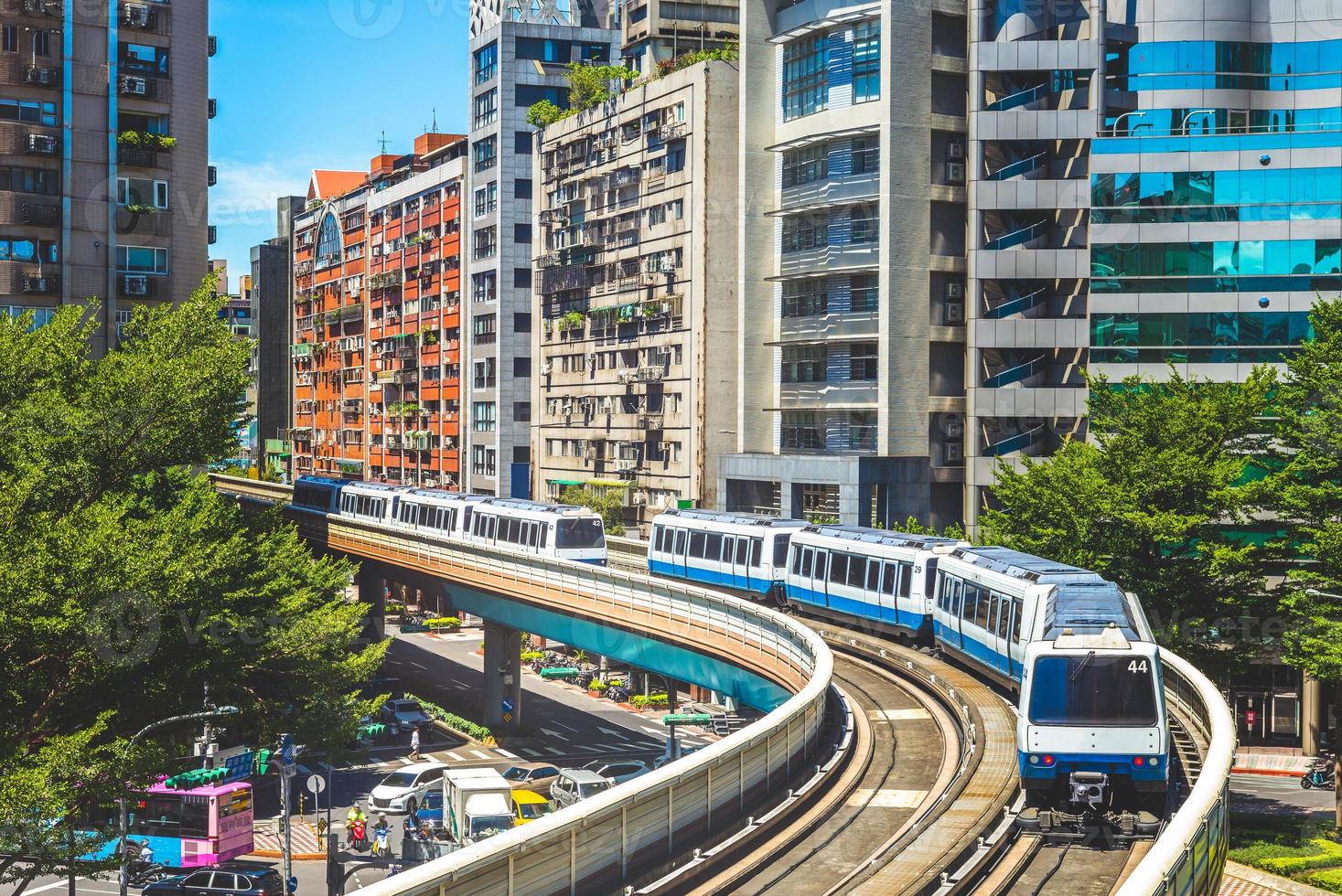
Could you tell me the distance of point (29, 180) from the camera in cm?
6375

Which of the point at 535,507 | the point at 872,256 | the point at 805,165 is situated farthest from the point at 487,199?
the point at 535,507

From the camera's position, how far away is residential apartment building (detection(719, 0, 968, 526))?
68875 mm

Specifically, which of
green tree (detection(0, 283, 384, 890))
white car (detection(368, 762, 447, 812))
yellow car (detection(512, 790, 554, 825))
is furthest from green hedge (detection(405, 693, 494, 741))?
green tree (detection(0, 283, 384, 890))

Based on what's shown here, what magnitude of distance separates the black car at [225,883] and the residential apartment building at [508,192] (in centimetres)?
6796

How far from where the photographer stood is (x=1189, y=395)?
48.0 m

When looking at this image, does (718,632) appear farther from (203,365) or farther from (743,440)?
(743,440)

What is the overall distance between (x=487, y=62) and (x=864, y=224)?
50.2m

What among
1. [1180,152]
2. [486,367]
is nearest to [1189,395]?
[1180,152]

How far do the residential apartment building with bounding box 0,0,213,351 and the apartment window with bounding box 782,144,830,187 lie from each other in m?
30.0

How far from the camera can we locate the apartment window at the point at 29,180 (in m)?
63.2

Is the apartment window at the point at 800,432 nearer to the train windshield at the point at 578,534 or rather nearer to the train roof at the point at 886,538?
the train windshield at the point at 578,534

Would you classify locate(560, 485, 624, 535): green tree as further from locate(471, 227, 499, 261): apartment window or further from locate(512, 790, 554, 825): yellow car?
locate(512, 790, 554, 825): yellow car

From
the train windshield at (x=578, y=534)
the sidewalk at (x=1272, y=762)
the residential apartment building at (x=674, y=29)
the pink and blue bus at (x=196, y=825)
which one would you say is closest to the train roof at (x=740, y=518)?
the train windshield at (x=578, y=534)

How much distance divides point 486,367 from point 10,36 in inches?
2096
